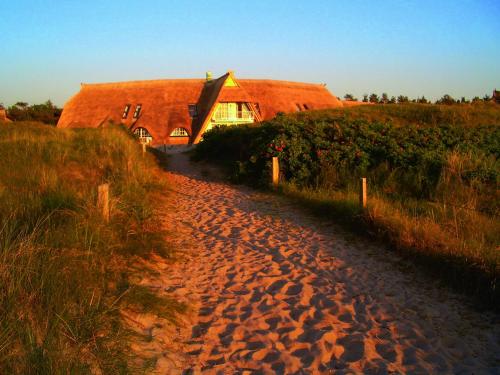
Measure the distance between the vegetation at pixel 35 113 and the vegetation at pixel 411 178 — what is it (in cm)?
4064

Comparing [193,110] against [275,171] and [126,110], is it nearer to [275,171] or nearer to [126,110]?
[126,110]

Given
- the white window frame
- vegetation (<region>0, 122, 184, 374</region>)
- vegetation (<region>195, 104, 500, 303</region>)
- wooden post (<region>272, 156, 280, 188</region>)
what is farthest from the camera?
the white window frame

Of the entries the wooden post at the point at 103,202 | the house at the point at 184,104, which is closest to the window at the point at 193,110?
the house at the point at 184,104

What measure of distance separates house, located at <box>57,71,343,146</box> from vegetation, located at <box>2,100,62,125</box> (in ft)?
27.5

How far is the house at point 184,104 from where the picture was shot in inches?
1351

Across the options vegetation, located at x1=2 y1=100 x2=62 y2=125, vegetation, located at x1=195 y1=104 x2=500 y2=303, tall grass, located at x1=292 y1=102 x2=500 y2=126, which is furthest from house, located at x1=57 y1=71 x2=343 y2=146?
vegetation, located at x1=195 y1=104 x2=500 y2=303

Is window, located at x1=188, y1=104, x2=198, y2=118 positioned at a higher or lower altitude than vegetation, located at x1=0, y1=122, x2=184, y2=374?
higher

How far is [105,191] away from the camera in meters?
6.25

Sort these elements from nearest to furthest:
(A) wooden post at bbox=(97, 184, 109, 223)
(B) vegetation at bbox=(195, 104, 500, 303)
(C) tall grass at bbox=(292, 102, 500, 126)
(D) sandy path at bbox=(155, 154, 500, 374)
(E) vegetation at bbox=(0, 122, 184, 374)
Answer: (E) vegetation at bbox=(0, 122, 184, 374), (D) sandy path at bbox=(155, 154, 500, 374), (B) vegetation at bbox=(195, 104, 500, 303), (A) wooden post at bbox=(97, 184, 109, 223), (C) tall grass at bbox=(292, 102, 500, 126)

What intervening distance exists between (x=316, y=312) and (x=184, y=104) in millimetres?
34847

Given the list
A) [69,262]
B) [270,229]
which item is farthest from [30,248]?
[270,229]

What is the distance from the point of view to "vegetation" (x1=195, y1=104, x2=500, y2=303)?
5.87 metres

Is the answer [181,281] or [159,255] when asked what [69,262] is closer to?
[181,281]

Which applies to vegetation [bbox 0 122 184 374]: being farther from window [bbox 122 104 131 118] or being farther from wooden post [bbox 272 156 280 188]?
window [bbox 122 104 131 118]
